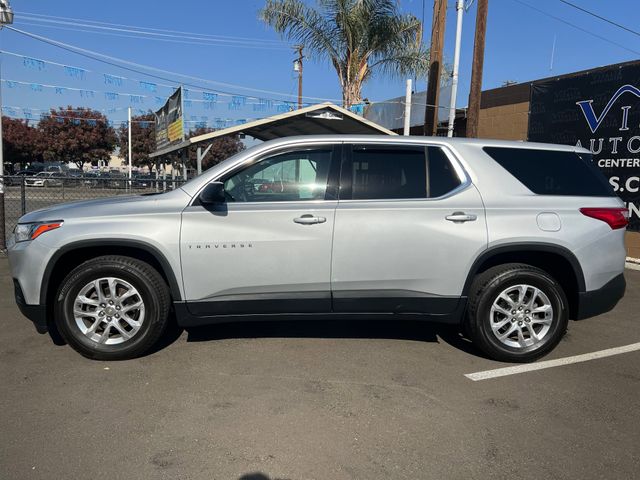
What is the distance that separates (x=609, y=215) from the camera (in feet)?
13.8

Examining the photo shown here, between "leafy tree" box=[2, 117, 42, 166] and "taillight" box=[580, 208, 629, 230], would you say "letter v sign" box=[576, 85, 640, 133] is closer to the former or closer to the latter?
"taillight" box=[580, 208, 629, 230]

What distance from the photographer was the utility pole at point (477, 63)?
10914 mm

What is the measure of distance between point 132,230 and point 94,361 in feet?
3.83

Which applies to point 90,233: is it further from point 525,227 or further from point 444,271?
point 525,227

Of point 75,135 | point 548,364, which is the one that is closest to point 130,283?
point 548,364

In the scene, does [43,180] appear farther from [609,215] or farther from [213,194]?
[609,215]

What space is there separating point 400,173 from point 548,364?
6.72 ft

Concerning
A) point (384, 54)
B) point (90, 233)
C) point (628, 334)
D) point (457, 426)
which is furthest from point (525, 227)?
point (384, 54)

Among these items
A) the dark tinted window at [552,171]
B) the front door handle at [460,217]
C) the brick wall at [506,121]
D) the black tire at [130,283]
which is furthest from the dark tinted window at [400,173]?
the brick wall at [506,121]

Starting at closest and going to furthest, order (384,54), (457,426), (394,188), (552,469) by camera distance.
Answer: (552,469) < (457,426) < (394,188) < (384,54)

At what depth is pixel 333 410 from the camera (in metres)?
3.40

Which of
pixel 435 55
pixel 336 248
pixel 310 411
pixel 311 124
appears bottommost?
pixel 310 411

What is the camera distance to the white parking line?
402cm

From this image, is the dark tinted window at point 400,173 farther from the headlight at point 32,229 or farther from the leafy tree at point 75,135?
the leafy tree at point 75,135
